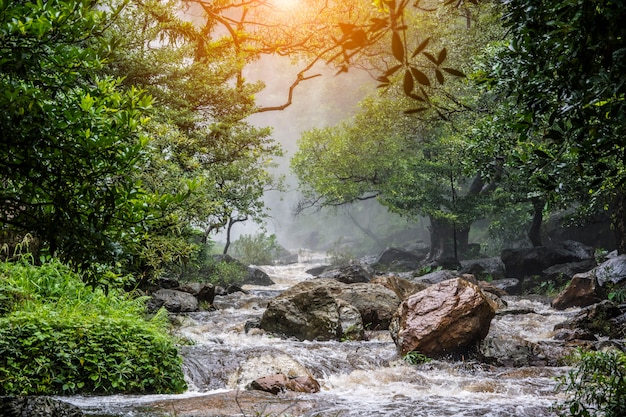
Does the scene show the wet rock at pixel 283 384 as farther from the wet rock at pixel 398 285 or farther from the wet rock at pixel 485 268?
the wet rock at pixel 485 268

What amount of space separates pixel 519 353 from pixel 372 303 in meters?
4.42

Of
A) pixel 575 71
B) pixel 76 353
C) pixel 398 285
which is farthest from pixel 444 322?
pixel 575 71

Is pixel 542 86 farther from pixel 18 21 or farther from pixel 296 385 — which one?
pixel 296 385

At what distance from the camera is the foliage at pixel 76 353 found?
6570 mm

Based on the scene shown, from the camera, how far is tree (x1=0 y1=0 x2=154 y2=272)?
3391mm

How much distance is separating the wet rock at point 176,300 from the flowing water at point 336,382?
2285 mm

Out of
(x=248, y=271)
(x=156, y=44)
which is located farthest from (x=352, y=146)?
(x=156, y=44)

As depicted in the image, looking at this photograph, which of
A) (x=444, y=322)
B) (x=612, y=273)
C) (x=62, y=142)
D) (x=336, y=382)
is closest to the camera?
(x=62, y=142)

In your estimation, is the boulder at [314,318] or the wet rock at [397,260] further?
the wet rock at [397,260]

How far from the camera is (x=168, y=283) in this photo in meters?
18.2

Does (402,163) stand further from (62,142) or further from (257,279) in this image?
(62,142)

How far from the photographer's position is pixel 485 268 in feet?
88.7

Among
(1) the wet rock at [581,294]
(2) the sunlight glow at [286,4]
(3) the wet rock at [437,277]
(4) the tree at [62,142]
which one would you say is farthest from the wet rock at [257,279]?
(4) the tree at [62,142]

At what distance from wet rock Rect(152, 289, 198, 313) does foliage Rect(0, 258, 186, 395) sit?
7.05 meters
